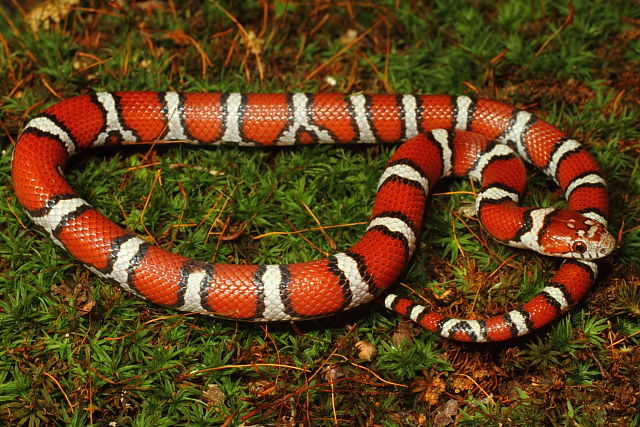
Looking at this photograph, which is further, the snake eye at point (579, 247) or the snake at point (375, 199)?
the snake eye at point (579, 247)

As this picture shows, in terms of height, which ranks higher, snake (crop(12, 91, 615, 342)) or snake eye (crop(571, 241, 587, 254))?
snake (crop(12, 91, 615, 342))

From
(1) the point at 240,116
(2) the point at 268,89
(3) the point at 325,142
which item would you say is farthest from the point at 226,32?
(3) the point at 325,142

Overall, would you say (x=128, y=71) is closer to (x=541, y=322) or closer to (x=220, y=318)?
(x=220, y=318)

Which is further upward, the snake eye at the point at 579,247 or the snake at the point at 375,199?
the snake at the point at 375,199

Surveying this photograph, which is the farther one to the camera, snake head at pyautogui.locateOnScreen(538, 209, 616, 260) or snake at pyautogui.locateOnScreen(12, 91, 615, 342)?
snake head at pyautogui.locateOnScreen(538, 209, 616, 260)

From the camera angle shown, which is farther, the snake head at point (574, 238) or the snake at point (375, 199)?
the snake head at point (574, 238)
